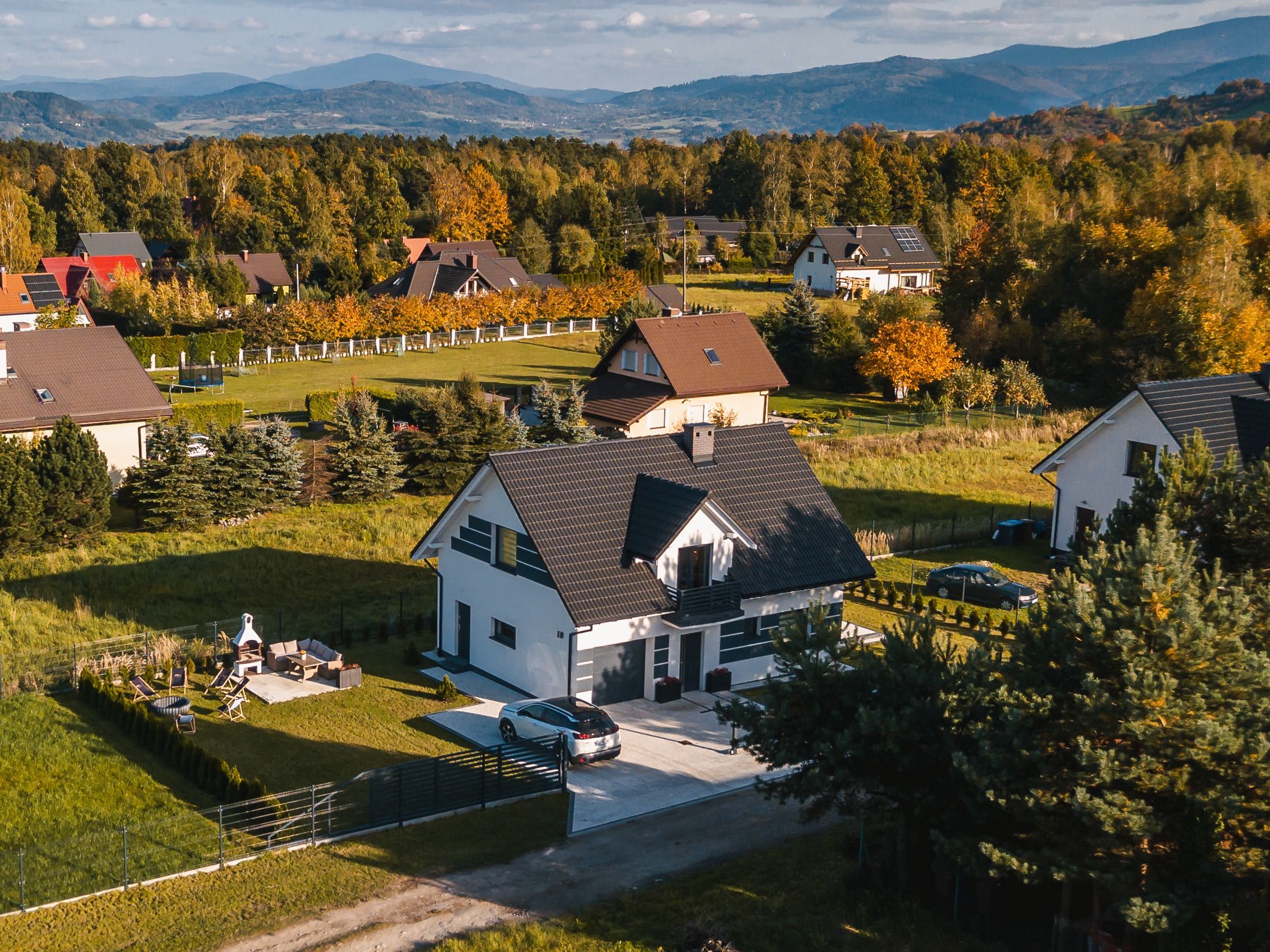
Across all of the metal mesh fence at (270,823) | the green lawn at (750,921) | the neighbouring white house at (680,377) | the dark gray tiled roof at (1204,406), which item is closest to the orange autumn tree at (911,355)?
the neighbouring white house at (680,377)

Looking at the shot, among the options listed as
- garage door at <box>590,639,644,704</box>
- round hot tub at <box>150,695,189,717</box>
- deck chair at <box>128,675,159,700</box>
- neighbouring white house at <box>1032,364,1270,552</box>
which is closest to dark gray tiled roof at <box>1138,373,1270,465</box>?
neighbouring white house at <box>1032,364,1270,552</box>

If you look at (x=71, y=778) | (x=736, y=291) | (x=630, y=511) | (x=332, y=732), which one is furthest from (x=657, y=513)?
(x=736, y=291)

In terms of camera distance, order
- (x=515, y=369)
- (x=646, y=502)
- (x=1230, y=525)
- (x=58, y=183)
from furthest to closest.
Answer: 1. (x=58, y=183)
2. (x=515, y=369)
3. (x=646, y=502)
4. (x=1230, y=525)

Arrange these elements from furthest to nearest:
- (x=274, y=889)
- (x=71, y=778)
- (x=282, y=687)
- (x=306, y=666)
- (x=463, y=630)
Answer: (x=463, y=630) < (x=306, y=666) < (x=282, y=687) < (x=71, y=778) < (x=274, y=889)

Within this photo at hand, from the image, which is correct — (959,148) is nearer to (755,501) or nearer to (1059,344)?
(1059,344)

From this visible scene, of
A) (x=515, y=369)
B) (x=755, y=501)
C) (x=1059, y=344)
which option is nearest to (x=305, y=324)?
(x=515, y=369)

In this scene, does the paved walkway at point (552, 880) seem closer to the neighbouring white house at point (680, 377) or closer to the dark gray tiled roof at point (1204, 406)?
the dark gray tiled roof at point (1204, 406)

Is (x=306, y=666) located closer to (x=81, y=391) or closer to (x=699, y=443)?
(x=699, y=443)
